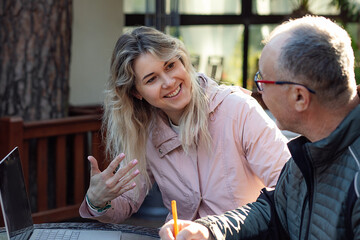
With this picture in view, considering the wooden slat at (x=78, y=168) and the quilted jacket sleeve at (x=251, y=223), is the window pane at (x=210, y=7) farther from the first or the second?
the quilted jacket sleeve at (x=251, y=223)

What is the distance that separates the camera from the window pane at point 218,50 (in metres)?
6.29

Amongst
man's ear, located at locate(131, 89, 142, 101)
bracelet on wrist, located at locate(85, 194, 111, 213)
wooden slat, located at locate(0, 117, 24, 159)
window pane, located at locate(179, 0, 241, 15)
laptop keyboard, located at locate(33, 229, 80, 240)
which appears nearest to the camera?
laptop keyboard, located at locate(33, 229, 80, 240)

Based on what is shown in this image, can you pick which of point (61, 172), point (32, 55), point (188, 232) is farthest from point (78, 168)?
point (188, 232)

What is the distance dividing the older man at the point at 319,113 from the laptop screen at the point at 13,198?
49cm

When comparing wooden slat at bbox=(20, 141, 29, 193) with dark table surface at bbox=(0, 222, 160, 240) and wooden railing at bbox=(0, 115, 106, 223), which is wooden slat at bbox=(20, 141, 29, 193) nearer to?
wooden railing at bbox=(0, 115, 106, 223)

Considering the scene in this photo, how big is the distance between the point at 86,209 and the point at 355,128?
3.96 ft

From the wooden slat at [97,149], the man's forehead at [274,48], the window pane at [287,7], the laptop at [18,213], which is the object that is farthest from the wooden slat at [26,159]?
the window pane at [287,7]

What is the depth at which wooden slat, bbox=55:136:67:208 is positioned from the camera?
14.7 ft

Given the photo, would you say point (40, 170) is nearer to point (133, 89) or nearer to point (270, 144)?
point (133, 89)

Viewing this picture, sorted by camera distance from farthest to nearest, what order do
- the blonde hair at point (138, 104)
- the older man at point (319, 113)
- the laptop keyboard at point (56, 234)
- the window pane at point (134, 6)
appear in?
1. the window pane at point (134, 6)
2. the blonde hair at point (138, 104)
3. the laptop keyboard at point (56, 234)
4. the older man at point (319, 113)

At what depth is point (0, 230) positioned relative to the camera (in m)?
2.29

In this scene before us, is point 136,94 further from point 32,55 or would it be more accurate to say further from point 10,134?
point 32,55

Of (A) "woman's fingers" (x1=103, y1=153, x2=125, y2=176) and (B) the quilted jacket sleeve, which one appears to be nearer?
(B) the quilted jacket sleeve

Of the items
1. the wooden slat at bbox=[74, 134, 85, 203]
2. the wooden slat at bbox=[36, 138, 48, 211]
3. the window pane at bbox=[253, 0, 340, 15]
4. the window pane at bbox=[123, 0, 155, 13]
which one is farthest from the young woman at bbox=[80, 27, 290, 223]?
the window pane at bbox=[253, 0, 340, 15]
